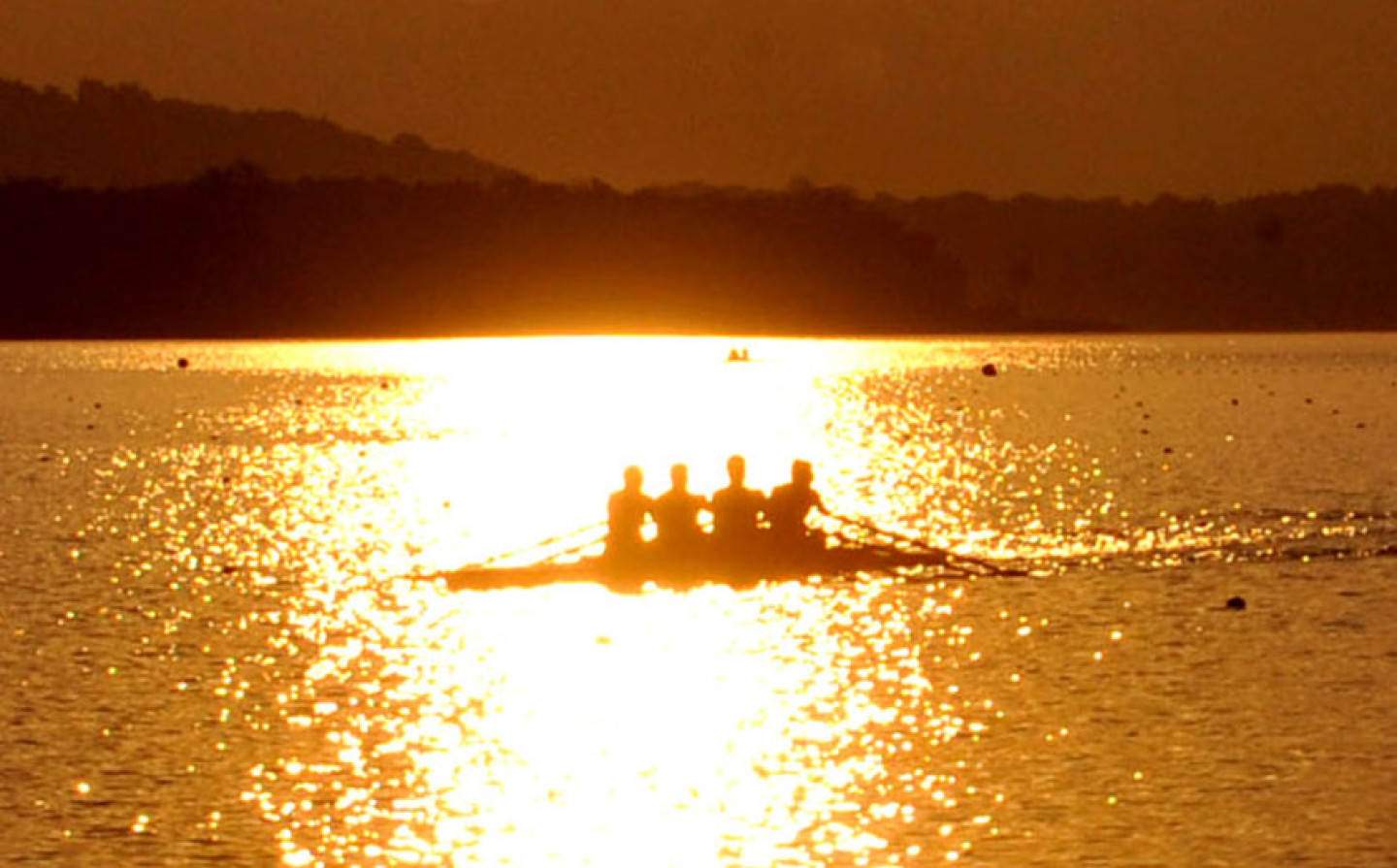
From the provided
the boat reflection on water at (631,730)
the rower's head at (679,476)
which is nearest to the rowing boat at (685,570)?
the boat reflection on water at (631,730)

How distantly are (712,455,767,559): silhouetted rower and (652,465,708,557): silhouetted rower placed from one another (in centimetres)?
31

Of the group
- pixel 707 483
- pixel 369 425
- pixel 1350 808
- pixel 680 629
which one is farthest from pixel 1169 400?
pixel 1350 808

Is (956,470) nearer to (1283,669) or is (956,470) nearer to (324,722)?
(1283,669)

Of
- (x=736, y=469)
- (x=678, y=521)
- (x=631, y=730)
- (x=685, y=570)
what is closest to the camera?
(x=631, y=730)

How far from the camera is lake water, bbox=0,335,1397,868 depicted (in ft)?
80.3

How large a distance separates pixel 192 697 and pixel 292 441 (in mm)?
73787

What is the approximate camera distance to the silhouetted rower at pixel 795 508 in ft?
141

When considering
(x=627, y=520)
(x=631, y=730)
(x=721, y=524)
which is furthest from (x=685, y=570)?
(x=631, y=730)

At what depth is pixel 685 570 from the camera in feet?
142

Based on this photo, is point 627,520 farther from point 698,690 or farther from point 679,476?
point 698,690

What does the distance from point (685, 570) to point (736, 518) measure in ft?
4.00

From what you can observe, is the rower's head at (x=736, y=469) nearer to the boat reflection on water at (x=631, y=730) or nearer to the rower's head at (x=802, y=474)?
the rower's head at (x=802, y=474)

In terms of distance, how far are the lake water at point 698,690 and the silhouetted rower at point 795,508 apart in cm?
81

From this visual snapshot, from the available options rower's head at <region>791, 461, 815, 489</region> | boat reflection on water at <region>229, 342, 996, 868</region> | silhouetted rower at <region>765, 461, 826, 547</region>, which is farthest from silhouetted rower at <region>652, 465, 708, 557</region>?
rower's head at <region>791, 461, 815, 489</region>
